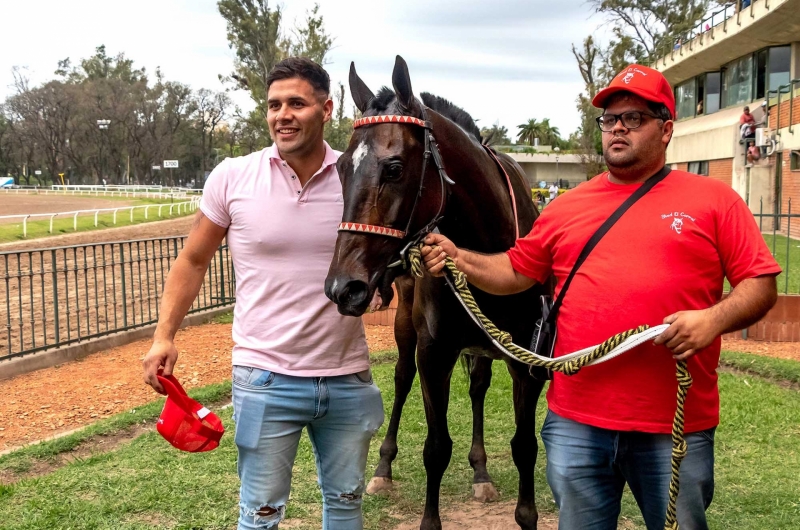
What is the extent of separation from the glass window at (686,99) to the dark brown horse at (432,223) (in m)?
32.8

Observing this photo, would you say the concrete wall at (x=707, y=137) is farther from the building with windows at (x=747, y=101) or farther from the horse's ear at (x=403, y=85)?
the horse's ear at (x=403, y=85)

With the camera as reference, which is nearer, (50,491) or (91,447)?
Answer: (50,491)

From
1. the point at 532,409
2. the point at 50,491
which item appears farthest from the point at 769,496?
the point at 50,491

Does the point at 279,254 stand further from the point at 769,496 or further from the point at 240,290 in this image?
the point at 769,496

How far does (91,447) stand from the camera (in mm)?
5309

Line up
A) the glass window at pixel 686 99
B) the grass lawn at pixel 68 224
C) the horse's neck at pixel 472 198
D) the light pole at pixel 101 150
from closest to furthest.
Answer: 1. the horse's neck at pixel 472 198
2. the grass lawn at pixel 68 224
3. the glass window at pixel 686 99
4. the light pole at pixel 101 150

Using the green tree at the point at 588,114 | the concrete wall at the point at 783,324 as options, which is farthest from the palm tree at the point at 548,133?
the concrete wall at the point at 783,324

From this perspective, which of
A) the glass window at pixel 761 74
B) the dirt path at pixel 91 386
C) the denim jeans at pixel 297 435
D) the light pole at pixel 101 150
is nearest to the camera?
the denim jeans at pixel 297 435

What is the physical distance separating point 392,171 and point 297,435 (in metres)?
1.10

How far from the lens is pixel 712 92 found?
3100cm

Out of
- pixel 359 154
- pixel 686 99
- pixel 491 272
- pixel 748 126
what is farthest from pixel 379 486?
pixel 686 99

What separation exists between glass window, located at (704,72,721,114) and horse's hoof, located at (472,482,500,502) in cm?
3040

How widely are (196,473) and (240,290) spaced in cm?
236

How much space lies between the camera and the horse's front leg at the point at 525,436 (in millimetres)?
3502
